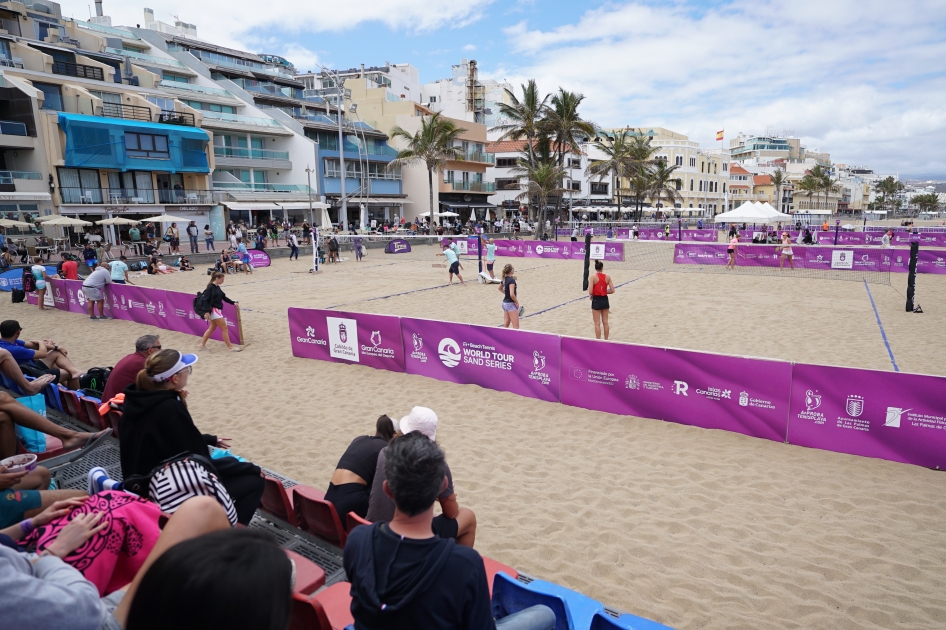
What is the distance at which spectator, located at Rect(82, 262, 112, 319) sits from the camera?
15133mm

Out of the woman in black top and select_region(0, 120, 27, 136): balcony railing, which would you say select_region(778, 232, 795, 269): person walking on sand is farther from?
select_region(0, 120, 27, 136): balcony railing

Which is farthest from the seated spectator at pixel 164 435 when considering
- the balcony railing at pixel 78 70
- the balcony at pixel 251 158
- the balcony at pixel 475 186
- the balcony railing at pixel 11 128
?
the balcony at pixel 475 186

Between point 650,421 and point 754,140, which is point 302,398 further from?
point 754,140

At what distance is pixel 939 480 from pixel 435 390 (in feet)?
21.1

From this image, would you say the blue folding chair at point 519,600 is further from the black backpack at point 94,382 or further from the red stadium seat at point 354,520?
the black backpack at point 94,382

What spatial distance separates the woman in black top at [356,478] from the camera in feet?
13.3

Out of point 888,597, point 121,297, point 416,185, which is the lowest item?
point 888,597

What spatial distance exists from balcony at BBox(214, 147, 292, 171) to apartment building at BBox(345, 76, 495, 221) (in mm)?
11498

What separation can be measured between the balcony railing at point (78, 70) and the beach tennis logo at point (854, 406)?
48204mm

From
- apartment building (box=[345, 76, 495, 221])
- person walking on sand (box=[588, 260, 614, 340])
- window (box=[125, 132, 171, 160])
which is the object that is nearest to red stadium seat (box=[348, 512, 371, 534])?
person walking on sand (box=[588, 260, 614, 340])

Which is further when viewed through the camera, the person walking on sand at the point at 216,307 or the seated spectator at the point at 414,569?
the person walking on sand at the point at 216,307

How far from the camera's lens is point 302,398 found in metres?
8.74

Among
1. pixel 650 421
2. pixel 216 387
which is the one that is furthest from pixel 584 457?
pixel 216 387

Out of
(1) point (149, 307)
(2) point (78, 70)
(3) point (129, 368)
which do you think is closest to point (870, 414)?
(3) point (129, 368)
